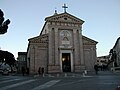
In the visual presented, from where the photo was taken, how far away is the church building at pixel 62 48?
43375 millimetres

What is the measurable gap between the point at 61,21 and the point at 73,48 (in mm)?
6860

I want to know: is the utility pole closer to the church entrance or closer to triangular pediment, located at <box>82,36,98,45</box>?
the church entrance

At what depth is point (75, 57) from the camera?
1783 inches

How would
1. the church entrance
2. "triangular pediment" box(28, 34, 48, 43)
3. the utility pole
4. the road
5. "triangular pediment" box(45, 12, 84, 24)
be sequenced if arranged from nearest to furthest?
the road
the utility pole
"triangular pediment" box(28, 34, 48, 43)
the church entrance
"triangular pediment" box(45, 12, 84, 24)

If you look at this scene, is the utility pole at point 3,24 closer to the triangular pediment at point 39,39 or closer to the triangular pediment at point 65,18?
the triangular pediment at point 39,39

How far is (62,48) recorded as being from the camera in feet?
147

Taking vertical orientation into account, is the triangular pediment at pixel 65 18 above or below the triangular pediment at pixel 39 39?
above

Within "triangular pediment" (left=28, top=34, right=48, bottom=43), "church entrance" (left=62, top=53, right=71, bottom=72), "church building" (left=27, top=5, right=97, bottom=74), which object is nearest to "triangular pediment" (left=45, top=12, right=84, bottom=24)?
"church building" (left=27, top=5, right=97, bottom=74)

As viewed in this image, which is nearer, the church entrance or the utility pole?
the utility pole

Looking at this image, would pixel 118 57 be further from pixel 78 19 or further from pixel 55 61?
pixel 55 61

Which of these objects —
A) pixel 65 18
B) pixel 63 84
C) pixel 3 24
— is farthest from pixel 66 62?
pixel 63 84

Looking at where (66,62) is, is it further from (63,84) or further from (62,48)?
(63,84)

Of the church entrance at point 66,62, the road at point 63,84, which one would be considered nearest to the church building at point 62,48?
the church entrance at point 66,62

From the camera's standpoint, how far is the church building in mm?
43375
